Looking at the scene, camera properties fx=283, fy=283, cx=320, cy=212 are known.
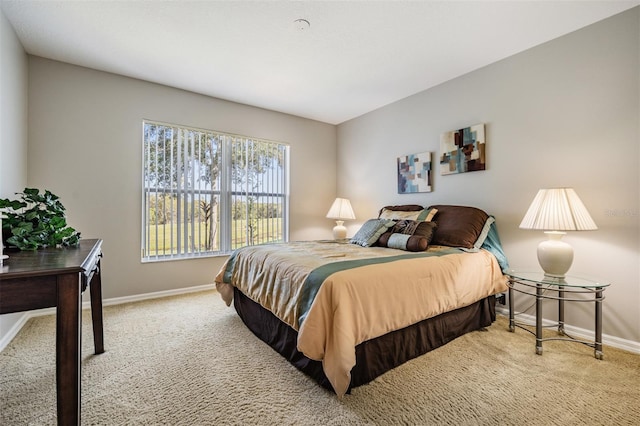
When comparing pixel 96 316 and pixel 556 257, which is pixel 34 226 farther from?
pixel 556 257

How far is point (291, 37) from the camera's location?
2.47m

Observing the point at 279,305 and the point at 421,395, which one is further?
the point at 279,305

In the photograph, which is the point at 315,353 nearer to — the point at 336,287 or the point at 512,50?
the point at 336,287

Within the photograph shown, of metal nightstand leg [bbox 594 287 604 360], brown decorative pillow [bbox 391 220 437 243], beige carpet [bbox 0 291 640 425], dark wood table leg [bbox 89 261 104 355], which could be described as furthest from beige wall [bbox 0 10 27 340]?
metal nightstand leg [bbox 594 287 604 360]

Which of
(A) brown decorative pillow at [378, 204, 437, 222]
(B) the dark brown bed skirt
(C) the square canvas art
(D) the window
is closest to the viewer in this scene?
(B) the dark brown bed skirt

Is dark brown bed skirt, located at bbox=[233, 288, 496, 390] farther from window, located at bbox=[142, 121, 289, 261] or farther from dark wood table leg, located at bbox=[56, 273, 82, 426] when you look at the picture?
window, located at bbox=[142, 121, 289, 261]

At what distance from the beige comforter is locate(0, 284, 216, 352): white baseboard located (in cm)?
128

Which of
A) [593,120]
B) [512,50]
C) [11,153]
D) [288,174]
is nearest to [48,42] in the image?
[11,153]

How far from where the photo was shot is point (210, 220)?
377 centimetres

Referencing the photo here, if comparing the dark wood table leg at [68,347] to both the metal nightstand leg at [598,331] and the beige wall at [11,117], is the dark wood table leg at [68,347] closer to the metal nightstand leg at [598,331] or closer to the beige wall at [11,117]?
the beige wall at [11,117]

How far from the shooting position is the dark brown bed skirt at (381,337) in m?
1.69

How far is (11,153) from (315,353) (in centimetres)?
296

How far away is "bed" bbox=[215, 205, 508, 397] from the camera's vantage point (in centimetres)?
157

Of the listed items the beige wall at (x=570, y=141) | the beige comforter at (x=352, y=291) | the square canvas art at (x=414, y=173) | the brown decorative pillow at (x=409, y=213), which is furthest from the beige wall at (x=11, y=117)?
the beige wall at (x=570, y=141)
